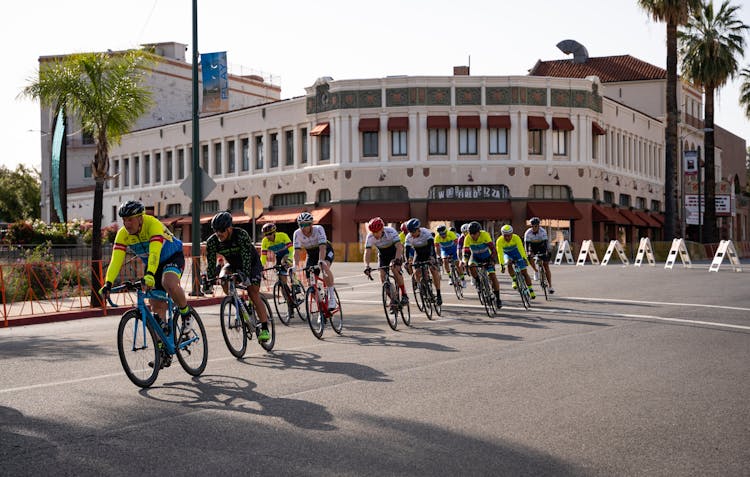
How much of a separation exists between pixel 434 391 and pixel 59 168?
1175 inches

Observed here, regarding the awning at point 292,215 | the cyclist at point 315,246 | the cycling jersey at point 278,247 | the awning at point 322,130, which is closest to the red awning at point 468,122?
the awning at point 322,130

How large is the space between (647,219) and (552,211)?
53.2 feet

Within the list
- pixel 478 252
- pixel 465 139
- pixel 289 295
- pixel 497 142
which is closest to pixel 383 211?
pixel 465 139

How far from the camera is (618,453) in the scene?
239 inches

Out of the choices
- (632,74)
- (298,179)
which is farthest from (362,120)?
(632,74)

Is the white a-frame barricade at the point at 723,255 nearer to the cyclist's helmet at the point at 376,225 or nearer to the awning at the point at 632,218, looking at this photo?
the cyclist's helmet at the point at 376,225

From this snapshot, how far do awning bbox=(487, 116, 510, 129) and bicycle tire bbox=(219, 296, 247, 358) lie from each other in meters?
43.6

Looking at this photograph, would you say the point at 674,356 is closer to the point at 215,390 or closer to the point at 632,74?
the point at 215,390

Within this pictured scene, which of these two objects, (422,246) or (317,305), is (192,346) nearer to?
(317,305)

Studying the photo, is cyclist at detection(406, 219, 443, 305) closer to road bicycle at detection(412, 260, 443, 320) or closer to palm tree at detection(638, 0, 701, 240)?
road bicycle at detection(412, 260, 443, 320)

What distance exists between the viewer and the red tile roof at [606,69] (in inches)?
2891

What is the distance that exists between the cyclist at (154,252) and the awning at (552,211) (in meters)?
44.8

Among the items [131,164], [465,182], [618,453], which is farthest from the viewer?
[131,164]

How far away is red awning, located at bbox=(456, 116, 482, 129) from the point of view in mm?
52906
